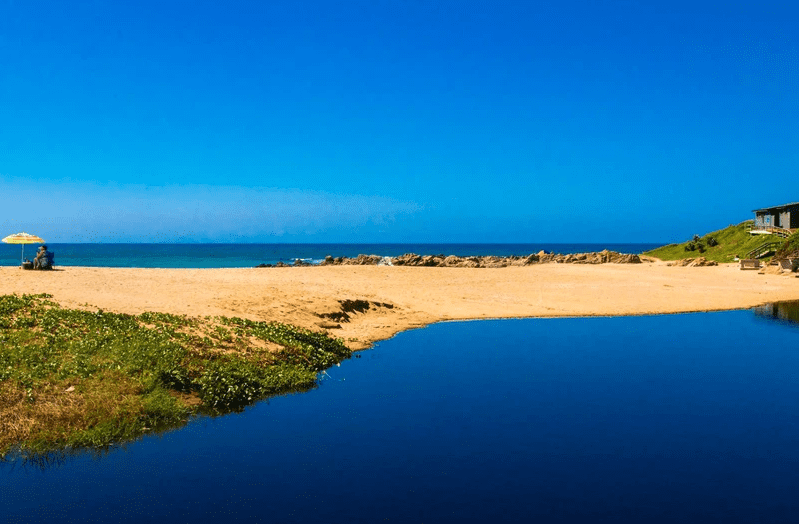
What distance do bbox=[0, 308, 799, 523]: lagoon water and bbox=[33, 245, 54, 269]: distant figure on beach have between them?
25.8m

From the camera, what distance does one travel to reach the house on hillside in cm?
7375

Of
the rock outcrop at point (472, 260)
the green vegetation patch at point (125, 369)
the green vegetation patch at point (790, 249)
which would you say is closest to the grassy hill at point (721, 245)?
the green vegetation patch at point (790, 249)

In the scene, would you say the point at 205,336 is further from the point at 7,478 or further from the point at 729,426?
the point at 729,426

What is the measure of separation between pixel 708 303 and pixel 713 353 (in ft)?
46.4

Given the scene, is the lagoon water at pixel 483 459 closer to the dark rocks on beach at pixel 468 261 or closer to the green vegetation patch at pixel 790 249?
the green vegetation patch at pixel 790 249

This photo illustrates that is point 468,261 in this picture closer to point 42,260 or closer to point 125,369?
point 42,260

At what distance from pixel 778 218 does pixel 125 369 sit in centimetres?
8339

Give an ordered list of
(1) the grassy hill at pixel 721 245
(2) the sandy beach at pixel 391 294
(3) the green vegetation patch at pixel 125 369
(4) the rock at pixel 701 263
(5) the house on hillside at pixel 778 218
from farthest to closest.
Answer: (5) the house on hillside at pixel 778 218
(1) the grassy hill at pixel 721 245
(4) the rock at pixel 701 263
(2) the sandy beach at pixel 391 294
(3) the green vegetation patch at pixel 125 369

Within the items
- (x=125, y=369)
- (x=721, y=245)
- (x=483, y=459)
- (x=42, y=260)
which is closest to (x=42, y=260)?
(x=42, y=260)

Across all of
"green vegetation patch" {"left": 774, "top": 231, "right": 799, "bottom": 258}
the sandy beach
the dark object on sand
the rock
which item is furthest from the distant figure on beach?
"green vegetation patch" {"left": 774, "top": 231, "right": 799, "bottom": 258}

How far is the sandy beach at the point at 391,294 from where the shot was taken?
24.1 metres

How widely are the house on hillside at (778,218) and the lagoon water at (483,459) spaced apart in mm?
65001

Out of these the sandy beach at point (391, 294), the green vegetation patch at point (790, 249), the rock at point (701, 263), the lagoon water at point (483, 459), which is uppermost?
the green vegetation patch at point (790, 249)

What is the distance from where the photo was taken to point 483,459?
38.1 ft
